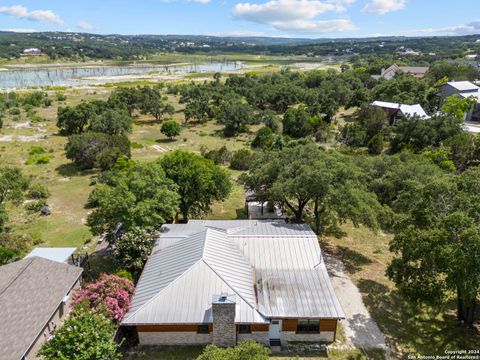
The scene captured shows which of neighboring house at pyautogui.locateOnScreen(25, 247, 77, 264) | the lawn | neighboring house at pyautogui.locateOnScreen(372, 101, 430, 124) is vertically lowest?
the lawn

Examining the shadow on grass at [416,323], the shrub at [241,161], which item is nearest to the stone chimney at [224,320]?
the shadow on grass at [416,323]

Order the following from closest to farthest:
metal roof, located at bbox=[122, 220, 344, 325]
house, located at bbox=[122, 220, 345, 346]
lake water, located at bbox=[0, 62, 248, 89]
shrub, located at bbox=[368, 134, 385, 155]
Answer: house, located at bbox=[122, 220, 345, 346] → metal roof, located at bbox=[122, 220, 344, 325] → shrub, located at bbox=[368, 134, 385, 155] → lake water, located at bbox=[0, 62, 248, 89]

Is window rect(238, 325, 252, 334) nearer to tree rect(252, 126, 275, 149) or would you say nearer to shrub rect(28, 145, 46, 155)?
tree rect(252, 126, 275, 149)

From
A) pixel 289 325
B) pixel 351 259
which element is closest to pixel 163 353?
pixel 289 325

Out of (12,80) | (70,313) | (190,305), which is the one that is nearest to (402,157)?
(190,305)

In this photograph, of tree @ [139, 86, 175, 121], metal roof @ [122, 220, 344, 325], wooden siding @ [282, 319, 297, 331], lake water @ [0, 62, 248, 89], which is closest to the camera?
metal roof @ [122, 220, 344, 325]

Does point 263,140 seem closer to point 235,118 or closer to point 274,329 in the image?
point 235,118

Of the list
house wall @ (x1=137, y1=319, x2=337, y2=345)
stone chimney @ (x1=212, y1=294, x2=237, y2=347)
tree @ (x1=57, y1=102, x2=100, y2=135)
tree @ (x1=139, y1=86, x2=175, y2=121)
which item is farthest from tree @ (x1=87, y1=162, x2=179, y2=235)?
tree @ (x1=139, y1=86, x2=175, y2=121)

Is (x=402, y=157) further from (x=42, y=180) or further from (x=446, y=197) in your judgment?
(x=42, y=180)
